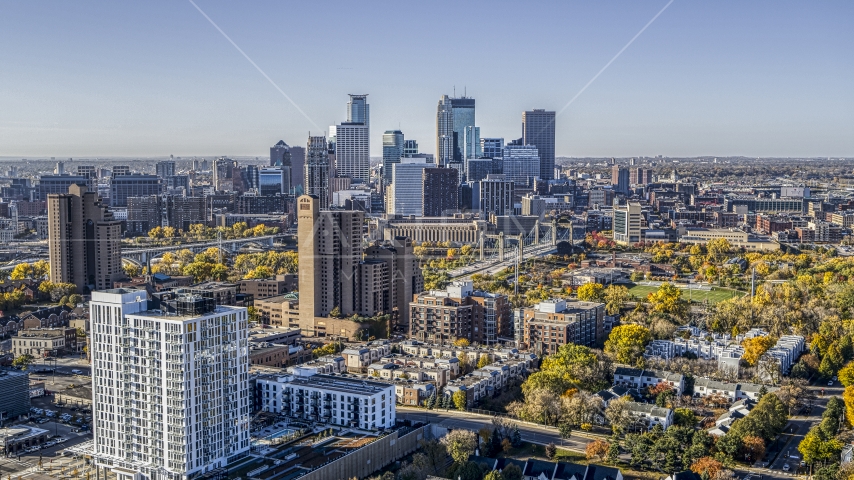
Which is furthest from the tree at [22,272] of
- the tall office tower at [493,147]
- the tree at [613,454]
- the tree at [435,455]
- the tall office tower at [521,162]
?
the tall office tower at [493,147]

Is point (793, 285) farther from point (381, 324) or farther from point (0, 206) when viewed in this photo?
point (0, 206)

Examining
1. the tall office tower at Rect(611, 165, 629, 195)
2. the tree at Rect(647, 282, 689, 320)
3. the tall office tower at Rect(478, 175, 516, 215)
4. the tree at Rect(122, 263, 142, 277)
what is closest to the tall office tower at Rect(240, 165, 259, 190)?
the tall office tower at Rect(478, 175, 516, 215)

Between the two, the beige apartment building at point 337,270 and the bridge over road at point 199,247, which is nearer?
the beige apartment building at point 337,270

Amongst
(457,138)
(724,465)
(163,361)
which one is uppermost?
(457,138)

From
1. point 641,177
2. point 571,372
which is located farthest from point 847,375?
point 641,177

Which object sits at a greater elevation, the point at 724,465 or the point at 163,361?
the point at 163,361

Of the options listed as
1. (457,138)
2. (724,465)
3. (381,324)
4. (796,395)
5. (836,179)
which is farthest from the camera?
(836,179)

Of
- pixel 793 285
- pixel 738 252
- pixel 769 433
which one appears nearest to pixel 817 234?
pixel 738 252

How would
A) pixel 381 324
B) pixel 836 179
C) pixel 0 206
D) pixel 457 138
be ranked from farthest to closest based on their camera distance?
pixel 836 179 < pixel 457 138 < pixel 0 206 < pixel 381 324

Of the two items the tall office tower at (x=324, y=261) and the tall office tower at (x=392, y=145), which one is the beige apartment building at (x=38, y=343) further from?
the tall office tower at (x=392, y=145)
